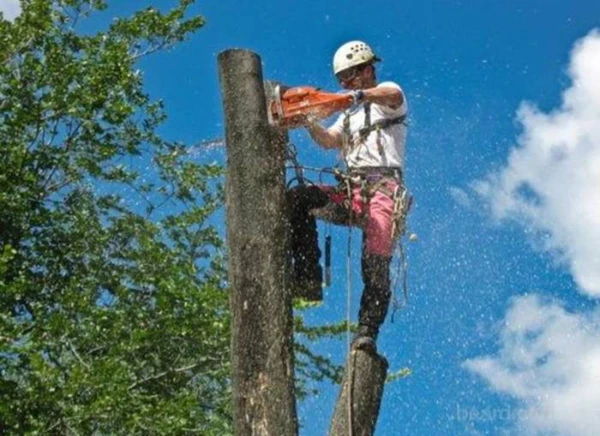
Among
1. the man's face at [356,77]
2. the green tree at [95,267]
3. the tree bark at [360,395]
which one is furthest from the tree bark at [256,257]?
the green tree at [95,267]

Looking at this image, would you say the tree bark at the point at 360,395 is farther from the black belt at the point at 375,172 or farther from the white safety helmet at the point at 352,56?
the white safety helmet at the point at 352,56

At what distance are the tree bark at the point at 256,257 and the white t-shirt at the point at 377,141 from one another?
0.63 m

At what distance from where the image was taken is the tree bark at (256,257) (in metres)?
3.85

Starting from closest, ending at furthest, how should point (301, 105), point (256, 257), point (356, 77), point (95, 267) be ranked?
1. point (256, 257)
2. point (301, 105)
3. point (356, 77)
4. point (95, 267)

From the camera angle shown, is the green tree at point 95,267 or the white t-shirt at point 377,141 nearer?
the white t-shirt at point 377,141

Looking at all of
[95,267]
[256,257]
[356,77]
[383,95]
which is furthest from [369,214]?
[95,267]

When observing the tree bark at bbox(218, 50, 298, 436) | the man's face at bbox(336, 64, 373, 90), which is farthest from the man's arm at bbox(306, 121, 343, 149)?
the tree bark at bbox(218, 50, 298, 436)

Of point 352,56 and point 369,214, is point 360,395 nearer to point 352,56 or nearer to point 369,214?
point 369,214

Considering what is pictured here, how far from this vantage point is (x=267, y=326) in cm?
396

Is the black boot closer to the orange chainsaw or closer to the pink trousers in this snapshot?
the pink trousers

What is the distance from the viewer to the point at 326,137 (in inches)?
203

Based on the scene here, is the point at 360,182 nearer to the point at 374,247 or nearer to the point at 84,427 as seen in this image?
the point at 374,247

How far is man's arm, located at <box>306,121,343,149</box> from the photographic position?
512 cm

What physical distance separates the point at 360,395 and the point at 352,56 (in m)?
1.83
